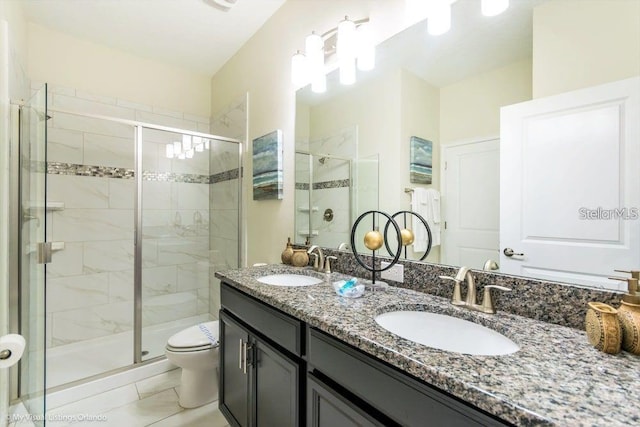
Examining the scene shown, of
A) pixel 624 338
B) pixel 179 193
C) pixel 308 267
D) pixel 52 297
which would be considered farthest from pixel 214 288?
pixel 624 338

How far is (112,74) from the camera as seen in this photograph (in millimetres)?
2602

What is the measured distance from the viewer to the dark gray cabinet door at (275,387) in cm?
100

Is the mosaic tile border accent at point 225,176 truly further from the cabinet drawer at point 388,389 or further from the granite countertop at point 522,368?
the cabinet drawer at point 388,389

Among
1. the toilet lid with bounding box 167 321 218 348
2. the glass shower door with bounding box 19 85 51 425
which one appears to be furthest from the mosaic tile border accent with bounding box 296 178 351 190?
the glass shower door with bounding box 19 85 51 425

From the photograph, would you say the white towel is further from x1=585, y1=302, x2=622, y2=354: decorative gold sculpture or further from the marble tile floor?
the marble tile floor

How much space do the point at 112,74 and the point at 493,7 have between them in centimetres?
299

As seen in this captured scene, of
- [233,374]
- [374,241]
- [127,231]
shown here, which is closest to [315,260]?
[374,241]

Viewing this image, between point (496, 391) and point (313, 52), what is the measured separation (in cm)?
176

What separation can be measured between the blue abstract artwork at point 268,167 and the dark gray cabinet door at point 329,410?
1404mm

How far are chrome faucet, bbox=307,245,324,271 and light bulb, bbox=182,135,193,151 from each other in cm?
173

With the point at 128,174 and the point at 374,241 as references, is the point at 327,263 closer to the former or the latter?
the point at 374,241

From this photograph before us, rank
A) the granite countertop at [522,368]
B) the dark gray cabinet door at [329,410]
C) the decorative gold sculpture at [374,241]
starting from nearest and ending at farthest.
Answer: the granite countertop at [522,368], the dark gray cabinet door at [329,410], the decorative gold sculpture at [374,241]

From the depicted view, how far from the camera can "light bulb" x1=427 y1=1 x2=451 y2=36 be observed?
1155 millimetres

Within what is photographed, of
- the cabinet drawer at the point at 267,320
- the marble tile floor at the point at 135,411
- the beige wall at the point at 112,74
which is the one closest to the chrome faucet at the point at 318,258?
the cabinet drawer at the point at 267,320
